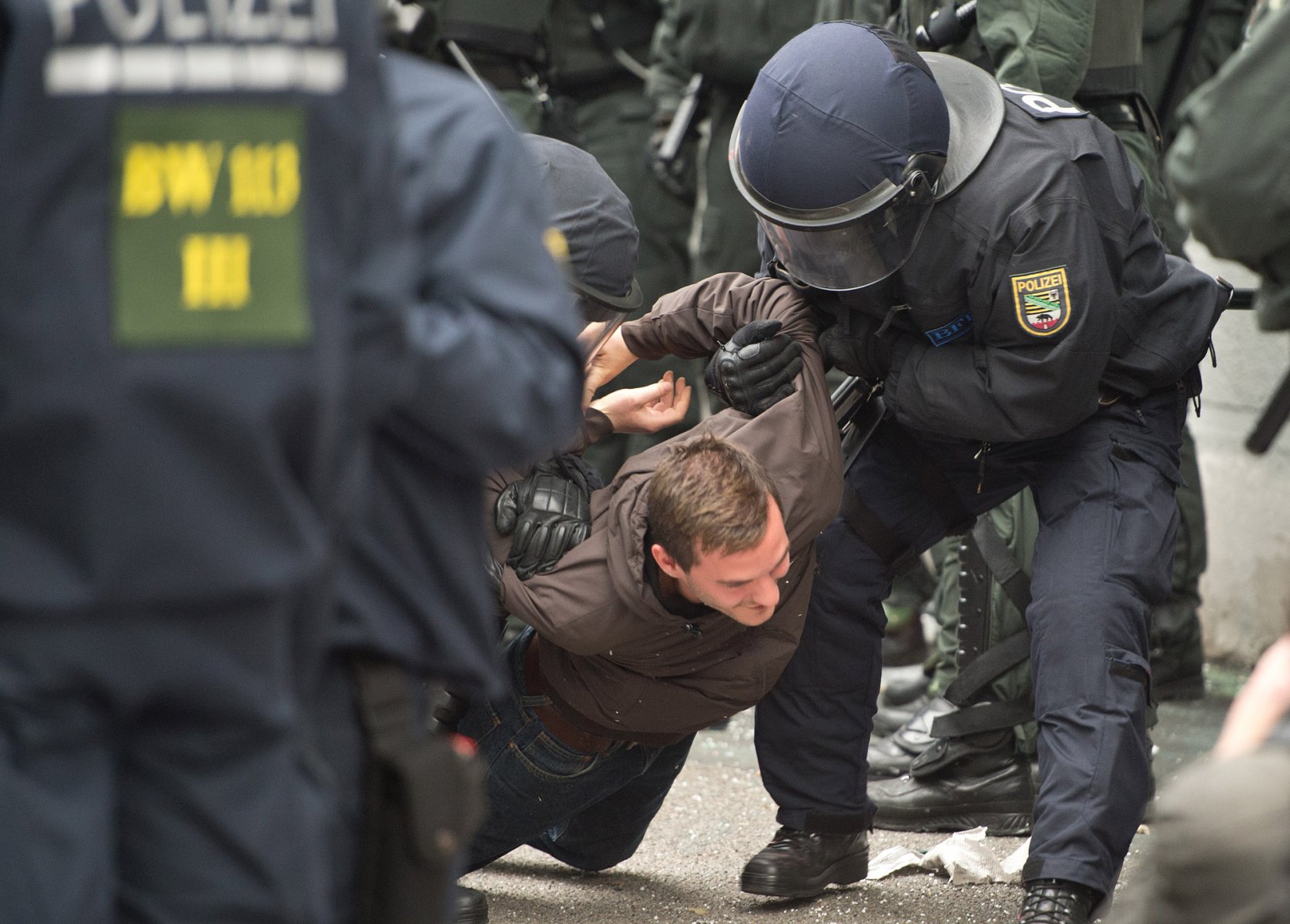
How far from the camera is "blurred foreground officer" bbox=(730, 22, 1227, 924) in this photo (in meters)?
2.79

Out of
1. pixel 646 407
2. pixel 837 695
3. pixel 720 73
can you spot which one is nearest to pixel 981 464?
pixel 837 695

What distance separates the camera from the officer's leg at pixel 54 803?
1343 millimetres

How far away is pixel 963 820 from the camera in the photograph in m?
3.65

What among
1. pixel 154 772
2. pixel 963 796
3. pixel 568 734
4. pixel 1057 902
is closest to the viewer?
pixel 154 772

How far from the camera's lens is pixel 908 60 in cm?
294

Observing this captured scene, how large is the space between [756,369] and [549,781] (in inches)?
34.2

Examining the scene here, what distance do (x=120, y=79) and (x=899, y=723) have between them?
3.44 m

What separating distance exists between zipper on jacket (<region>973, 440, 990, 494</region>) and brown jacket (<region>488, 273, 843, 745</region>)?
323 millimetres

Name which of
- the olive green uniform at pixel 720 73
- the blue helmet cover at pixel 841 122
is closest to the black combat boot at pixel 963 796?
the blue helmet cover at pixel 841 122

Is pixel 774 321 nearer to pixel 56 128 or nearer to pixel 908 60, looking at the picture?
pixel 908 60

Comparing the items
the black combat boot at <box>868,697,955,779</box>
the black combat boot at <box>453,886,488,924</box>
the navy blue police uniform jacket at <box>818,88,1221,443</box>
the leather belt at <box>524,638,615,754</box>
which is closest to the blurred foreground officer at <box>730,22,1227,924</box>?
the navy blue police uniform jacket at <box>818,88,1221,443</box>

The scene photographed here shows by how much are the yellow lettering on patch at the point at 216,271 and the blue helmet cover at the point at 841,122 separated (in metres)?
1.74

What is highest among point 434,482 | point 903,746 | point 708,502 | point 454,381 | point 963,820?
point 454,381

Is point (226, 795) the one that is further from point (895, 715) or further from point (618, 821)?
point (895, 715)
